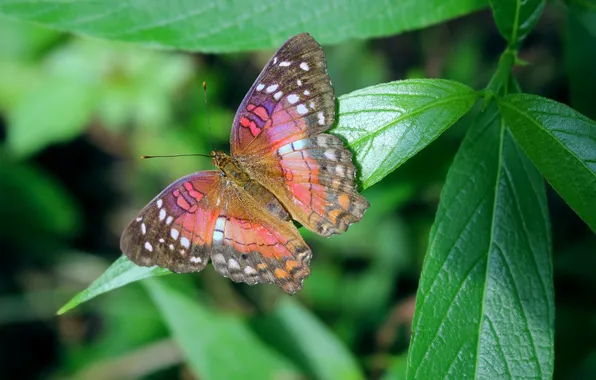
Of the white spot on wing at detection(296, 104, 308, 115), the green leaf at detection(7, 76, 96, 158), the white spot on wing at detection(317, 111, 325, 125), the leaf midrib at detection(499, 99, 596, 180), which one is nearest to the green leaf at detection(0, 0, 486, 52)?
the white spot on wing at detection(296, 104, 308, 115)

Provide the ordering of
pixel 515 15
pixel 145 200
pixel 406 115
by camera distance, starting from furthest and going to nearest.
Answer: pixel 145 200, pixel 515 15, pixel 406 115

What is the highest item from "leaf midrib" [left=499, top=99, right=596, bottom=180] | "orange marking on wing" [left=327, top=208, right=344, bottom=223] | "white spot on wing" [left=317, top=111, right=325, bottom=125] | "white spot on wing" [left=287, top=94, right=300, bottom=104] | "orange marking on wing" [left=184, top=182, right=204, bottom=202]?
"leaf midrib" [left=499, top=99, right=596, bottom=180]

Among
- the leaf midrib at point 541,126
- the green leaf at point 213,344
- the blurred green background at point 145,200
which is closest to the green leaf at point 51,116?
the blurred green background at point 145,200

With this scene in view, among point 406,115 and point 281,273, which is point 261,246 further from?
point 406,115

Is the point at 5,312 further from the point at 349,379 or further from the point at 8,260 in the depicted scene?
the point at 349,379

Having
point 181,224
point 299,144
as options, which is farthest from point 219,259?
point 299,144

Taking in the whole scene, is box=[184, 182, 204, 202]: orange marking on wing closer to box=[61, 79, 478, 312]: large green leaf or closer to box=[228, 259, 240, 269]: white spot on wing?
box=[228, 259, 240, 269]: white spot on wing

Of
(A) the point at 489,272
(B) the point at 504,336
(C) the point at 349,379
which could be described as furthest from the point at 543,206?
(C) the point at 349,379

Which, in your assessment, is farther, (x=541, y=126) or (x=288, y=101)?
(x=288, y=101)
